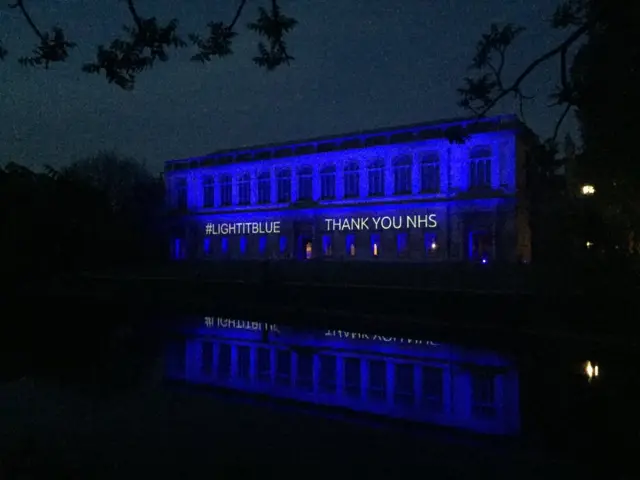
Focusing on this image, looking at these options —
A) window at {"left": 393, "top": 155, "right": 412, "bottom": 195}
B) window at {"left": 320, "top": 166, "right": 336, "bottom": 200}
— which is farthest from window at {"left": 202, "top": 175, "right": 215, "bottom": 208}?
window at {"left": 393, "top": 155, "right": 412, "bottom": 195}

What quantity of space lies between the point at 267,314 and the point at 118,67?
58.7ft

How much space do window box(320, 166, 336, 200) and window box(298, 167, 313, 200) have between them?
38.0 inches

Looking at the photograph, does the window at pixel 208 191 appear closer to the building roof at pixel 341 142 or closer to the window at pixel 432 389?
the building roof at pixel 341 142

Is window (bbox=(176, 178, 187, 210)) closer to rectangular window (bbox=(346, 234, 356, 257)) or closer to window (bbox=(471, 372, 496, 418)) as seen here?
rectangular window (bbox=(346, 234, 356, 257))

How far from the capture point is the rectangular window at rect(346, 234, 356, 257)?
1719 inches

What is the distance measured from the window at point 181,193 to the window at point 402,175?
19661mm

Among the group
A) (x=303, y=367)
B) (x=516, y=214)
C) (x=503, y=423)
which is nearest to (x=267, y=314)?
(x=303, y=367)

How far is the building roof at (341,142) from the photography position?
38.2 meters

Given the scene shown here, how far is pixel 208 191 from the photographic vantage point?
2048 inches

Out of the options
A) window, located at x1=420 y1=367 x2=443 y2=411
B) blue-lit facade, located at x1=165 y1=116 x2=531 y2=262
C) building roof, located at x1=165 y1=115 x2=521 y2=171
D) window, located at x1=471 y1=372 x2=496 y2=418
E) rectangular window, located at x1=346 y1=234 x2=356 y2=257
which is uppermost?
building roof, located at x1=165 y1=115 x2=521 y2=171

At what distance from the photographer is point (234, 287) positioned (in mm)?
25531

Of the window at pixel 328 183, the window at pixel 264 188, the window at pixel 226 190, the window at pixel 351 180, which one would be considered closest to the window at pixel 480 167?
the window at pixel 351 180

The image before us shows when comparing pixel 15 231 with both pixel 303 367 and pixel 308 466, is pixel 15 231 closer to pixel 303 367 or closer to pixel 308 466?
pixel 303 367

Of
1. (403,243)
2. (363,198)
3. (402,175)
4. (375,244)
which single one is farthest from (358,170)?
(403,243)
